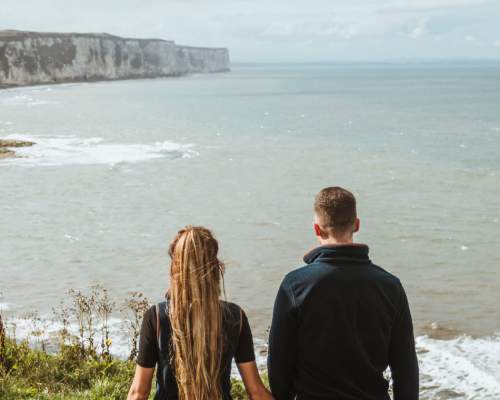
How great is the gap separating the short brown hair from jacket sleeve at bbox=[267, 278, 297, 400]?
0.40 metres

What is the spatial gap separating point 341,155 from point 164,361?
33.8 metres

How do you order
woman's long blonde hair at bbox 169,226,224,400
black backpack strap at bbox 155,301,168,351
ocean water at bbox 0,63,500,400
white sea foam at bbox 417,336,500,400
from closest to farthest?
woman's long blonde hair at bbox 169,226,224,400
black backpack strap at bbox 155,301,168,351
white sea foam at bbox 417,336,500,400
ocean water at bbox 0,63,500,400

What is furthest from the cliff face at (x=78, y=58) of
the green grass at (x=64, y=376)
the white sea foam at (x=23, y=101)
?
the green grass at (x=64, y=376)

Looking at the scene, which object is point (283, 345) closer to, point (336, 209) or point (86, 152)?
point (336, 209)

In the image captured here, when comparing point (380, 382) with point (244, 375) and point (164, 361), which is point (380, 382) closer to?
point (244, 375)

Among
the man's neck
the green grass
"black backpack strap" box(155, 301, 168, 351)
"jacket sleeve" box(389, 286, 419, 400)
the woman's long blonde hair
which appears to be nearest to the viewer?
the woman's long blonde hair

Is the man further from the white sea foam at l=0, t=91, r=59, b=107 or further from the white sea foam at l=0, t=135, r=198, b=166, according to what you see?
the white sea foam at l=0, t=91, r=59, b=107

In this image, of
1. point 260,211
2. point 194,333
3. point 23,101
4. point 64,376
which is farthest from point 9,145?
point 23,101

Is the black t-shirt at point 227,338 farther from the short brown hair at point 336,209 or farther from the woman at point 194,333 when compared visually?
the short brown hair at point 336,209

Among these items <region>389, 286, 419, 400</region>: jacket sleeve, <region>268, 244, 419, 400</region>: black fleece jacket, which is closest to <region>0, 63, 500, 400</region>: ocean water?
<region>389, 286, 419, 400</region>: jacket sleeve

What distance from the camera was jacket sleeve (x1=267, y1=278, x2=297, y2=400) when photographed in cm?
368

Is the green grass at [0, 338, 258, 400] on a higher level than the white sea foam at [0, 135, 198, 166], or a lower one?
higher

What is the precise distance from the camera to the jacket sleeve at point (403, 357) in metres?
3.74

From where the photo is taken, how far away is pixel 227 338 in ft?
11.6
